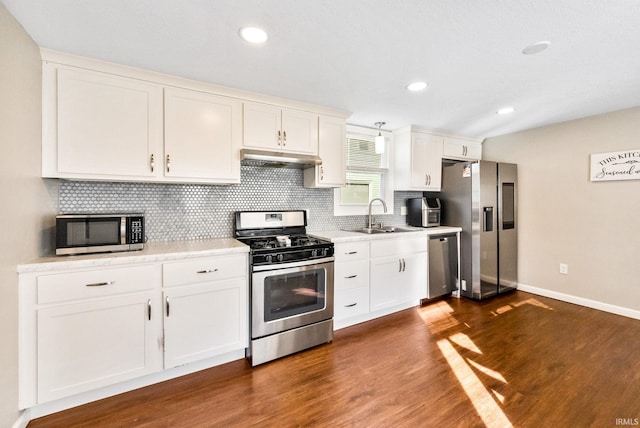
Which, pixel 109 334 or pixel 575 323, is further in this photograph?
pixel 575 323

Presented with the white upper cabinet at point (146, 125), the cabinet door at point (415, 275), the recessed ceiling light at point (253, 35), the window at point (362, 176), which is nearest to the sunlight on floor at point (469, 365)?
the cabinet door at point (415, 275)

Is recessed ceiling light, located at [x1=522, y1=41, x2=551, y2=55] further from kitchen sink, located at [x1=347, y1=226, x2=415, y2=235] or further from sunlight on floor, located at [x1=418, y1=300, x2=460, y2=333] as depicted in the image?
sunlight on floor, located at [x1=418, y1=300, x2=460, y2=333]

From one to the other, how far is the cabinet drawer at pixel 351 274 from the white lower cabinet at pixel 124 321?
943 millimetres

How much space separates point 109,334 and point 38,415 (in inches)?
22.5

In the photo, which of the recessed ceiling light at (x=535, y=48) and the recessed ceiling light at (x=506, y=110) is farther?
the recessed ceiling light at (x=506, y=110)

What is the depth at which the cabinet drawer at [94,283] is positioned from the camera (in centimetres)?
164

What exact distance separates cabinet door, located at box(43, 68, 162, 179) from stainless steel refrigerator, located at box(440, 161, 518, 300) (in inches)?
141

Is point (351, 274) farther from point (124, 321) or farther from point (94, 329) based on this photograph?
point (94, 329)

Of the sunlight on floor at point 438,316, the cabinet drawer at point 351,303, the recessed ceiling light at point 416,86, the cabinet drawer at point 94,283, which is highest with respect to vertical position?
the recessed ceiling light at point 416,86

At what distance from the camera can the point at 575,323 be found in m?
2.92

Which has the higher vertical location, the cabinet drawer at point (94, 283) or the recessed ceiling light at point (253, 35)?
the recessed ceiling light at point (253, 35)

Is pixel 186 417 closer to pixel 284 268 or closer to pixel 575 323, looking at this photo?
pixel 284 268

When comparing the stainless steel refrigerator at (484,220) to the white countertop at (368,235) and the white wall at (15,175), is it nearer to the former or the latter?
the white countertop at (368,235)

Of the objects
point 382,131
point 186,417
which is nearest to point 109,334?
point 186,417
